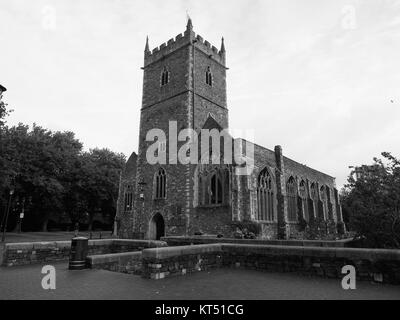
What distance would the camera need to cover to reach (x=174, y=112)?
26406 mm

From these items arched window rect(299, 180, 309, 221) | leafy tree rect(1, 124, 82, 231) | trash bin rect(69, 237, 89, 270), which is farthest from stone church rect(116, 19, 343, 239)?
leafy tree rect(1, 124, 82, 231)

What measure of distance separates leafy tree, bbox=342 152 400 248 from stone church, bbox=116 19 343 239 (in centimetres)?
837

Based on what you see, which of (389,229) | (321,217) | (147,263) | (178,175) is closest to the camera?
(147,263)

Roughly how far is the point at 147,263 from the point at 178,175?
15860 millimetres

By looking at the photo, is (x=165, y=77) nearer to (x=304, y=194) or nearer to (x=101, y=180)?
(x=304, y=194)

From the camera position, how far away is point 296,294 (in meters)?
6.54

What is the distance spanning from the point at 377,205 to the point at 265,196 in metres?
11.3

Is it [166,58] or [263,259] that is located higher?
[166,58]

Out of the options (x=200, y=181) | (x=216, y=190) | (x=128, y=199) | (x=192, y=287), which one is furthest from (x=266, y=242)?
(x=128, y=199)

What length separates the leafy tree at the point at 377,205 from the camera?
452 inches

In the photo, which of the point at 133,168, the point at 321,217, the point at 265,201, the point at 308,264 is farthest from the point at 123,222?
the point at 308,264

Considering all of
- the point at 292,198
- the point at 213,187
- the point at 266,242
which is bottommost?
the point at 266,242
